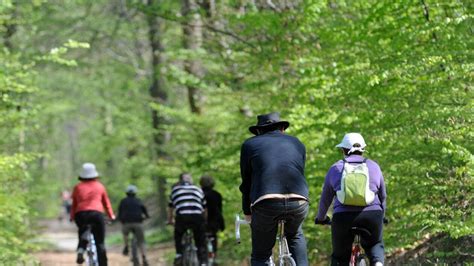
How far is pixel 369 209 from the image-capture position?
30.9ft

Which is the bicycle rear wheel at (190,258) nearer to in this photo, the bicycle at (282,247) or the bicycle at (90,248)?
the bicycle at (90,248)

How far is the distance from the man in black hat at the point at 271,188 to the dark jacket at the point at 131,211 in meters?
11.4

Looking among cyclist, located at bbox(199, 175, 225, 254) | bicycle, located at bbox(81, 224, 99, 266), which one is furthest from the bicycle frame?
cyclist, located at bbox(199, 175, 225, 254)

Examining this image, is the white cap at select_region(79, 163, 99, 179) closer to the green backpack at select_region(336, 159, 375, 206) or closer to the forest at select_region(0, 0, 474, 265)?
the forest at select_region(0, 0, 474, 265)

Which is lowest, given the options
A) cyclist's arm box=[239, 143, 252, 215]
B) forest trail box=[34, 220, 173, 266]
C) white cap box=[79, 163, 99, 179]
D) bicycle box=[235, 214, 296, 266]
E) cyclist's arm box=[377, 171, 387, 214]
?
forest trail box=[34, 220, 173, 266]

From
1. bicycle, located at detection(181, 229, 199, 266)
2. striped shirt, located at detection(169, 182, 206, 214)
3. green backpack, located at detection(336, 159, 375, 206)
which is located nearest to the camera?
green backpack, located at detection(336, 159, 375, 206)

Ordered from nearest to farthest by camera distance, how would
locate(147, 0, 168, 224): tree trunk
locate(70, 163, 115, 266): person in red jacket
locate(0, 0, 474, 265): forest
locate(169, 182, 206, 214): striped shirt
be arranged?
locate(0, 0, 474, 265): forest < locate(70, 163, 115, 266): person in red jacket < locate(169, 182, 206, 214): striped shirt < locate(147, 0, 168, 224): tree trunk

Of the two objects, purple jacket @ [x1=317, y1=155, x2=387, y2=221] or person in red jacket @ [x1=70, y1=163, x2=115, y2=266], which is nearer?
purple jacket @ [x1=317, y1=155, x2=387, y2=221]

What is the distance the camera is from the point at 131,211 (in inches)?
804

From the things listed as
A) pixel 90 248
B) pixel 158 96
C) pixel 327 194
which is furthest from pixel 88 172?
pixel 158 96

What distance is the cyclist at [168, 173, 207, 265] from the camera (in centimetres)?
1573

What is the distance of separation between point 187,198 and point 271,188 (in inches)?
269

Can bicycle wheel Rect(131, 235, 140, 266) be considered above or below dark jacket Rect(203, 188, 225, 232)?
below

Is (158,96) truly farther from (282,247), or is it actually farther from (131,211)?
(282,247)
